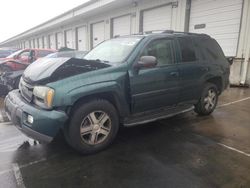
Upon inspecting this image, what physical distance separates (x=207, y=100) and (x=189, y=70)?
1172 millimetres

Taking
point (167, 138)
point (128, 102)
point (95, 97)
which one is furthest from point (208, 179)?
point (95, 97)

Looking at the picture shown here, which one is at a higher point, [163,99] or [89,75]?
[89,75]

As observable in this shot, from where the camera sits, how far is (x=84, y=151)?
3.35m

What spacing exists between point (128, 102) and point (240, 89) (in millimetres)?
6635

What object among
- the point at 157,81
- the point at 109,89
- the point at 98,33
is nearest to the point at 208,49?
the point at 157,81

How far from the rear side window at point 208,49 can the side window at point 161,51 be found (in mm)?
924

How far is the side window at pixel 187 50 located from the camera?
14.7 feet

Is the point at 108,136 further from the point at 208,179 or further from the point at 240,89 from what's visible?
the point at 240,89

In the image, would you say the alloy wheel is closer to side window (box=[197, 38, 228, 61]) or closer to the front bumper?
the front bumper

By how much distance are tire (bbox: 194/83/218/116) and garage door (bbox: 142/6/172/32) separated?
739 centimetres

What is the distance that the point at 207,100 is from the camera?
5.28 metres

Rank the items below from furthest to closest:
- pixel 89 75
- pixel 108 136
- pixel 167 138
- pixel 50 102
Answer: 1. pixel 167 138
2. pixel 108 136
3. pixel 89 75
4. pixel 50 102

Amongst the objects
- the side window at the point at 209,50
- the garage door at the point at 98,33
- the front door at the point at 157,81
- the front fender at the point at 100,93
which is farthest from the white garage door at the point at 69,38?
the front fender at the point at 100,93

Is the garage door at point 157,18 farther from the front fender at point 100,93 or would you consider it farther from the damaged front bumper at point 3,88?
the front fender at point 100,93
